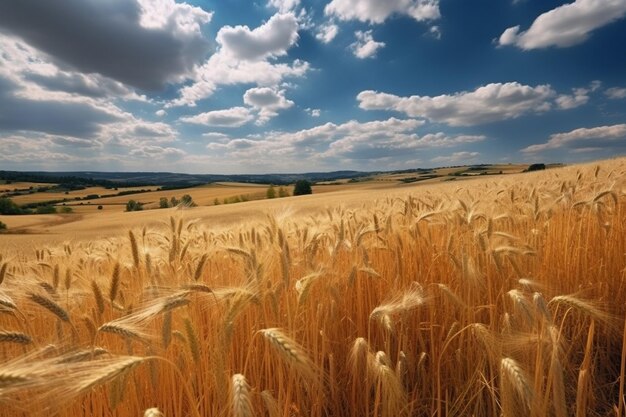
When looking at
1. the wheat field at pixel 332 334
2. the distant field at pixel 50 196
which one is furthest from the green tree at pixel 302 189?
the wheat field at pixel 332 334

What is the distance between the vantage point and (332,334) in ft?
6.63

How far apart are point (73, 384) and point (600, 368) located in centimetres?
249

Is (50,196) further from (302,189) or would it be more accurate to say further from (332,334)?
(332,334)

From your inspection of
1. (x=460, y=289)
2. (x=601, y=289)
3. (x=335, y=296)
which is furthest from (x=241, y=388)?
(x=601, y=289)

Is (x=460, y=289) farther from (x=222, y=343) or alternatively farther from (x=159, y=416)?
(x=159, y=416)

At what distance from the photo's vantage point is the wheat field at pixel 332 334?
1.14 m

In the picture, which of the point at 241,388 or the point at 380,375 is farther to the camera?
the point at 380,375

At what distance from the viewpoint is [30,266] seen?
3541mm

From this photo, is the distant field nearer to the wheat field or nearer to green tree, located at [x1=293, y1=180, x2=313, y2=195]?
green tree, located at [x1=293, y1=180, x2=313, y2=195]

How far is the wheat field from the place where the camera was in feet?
3.76

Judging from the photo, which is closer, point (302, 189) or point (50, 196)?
point (302, 189)

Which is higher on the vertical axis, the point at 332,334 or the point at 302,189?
the point at 332,334

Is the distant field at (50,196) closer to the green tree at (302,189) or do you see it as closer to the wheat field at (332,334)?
the green tree at (302,189)

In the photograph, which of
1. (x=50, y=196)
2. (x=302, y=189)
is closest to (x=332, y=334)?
(x=302, y=189)
